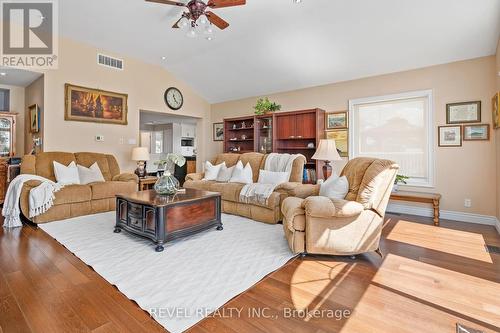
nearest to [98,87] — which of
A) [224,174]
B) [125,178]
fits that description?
[125,178]

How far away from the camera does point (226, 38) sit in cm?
479

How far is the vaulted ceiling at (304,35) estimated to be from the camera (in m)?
3.47

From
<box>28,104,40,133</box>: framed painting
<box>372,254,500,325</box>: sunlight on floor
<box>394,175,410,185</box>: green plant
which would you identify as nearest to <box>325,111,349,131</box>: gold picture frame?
<box>394,175,410,185</box>: green plant

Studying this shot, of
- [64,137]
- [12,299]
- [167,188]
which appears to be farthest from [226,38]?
[12,299]

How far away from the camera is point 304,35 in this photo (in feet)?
14.1

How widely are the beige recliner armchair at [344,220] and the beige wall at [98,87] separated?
4598mm

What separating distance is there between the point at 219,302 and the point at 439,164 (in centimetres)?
423

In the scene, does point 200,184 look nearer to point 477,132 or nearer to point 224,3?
point 224,3

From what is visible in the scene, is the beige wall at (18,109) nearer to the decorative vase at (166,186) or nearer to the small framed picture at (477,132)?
the decorative vase at (166,186)

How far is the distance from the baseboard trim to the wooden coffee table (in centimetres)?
334

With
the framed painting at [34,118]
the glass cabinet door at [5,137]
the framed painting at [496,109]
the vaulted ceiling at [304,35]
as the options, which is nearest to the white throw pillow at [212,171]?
the vaulted ceiling at [304,35]

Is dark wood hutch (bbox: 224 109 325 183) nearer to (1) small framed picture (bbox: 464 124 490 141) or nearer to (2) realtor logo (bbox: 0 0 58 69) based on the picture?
(1) small framed picture (bbox: 464 124 490 141)

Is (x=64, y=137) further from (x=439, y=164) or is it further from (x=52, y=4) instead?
(x=439, y=164)

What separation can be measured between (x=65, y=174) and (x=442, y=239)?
221 inches
